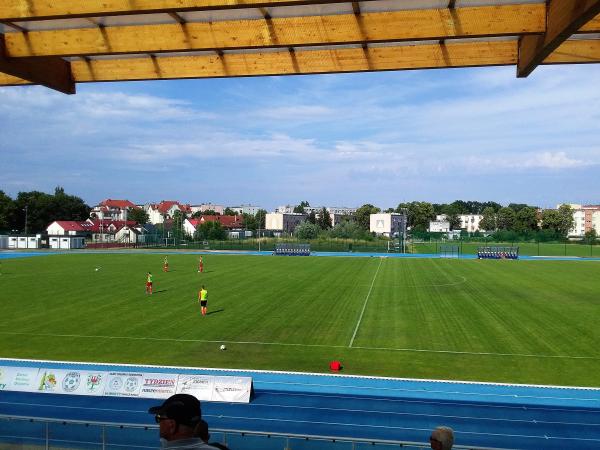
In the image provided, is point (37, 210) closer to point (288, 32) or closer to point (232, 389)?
point (232, 389)

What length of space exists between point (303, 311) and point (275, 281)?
→ 12.5 meters

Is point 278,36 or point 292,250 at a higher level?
point 278,36

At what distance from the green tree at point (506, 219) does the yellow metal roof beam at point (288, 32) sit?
7264 inches

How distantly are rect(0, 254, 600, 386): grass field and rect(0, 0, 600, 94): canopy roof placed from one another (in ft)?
35.1

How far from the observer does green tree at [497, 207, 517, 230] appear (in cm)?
18088

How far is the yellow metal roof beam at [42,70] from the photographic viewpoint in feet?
25.7

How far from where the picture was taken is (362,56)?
806 cm

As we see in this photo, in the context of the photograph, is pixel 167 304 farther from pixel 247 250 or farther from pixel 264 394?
pixel 247 250

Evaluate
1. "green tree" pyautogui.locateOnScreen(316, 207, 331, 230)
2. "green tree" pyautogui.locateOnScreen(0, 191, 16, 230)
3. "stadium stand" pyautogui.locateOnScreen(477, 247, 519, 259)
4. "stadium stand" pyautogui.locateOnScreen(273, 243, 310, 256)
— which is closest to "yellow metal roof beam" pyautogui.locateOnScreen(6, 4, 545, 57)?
"stadium stand" pyautogui.locateOnScreen(477, 247, 519, 259)

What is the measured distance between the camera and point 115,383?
14.2 metres

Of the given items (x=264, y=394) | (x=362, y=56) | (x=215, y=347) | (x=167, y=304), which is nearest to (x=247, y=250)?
(x=167, y=304)

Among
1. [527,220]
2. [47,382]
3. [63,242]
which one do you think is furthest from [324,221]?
[47,382]

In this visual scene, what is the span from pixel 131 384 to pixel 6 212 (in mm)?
107465

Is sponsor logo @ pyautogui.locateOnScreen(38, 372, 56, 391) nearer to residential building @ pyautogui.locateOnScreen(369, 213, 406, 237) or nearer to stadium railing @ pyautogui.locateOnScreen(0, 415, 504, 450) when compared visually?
stadium railing @ pyautogui.locateOnScreen(0, 415, 504, 450)
